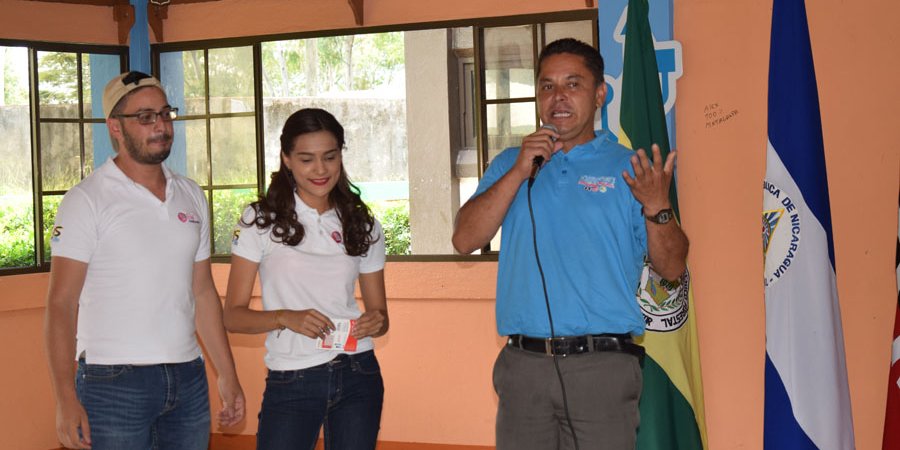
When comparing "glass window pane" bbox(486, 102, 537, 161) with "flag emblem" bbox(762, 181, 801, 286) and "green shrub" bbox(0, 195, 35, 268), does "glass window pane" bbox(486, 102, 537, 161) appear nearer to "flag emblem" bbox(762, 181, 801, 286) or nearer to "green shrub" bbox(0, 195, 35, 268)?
"flag emblem" bbox(762, 181, 801, 286)

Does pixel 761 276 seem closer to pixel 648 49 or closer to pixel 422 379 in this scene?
pixel 648 49

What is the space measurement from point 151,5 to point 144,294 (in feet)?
11.1

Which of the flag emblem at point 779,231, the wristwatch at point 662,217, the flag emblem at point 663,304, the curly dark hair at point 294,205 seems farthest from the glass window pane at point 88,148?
the wristwatch at point 662,217

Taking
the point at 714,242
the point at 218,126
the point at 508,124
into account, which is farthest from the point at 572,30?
the point at 218,126

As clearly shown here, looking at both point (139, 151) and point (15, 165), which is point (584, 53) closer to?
point (139, 151)

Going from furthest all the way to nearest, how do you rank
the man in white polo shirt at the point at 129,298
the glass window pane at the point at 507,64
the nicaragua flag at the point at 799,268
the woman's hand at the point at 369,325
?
1. the glass window pane at the point at 507,64
2. the nicaragua flag at the point at 799,268
3. the woman's hand at the point at 369,325
4. the man in white polo shirt at the point at 129,298

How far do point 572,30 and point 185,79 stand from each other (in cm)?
225

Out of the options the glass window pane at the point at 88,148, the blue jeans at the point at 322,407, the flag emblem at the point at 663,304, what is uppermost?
the glass window pane at the point at 88,148

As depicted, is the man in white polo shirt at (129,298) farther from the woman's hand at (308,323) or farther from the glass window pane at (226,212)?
the glass window pane at (226,212)

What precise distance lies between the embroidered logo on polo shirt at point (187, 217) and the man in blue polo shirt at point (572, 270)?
0.79 metres

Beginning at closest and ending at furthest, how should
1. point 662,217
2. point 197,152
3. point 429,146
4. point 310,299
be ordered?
point 662,217
point 310,299
point 429,146
point 197,152

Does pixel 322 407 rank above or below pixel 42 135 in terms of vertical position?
below

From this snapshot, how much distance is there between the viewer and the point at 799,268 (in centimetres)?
373

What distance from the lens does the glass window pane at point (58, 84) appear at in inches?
207
